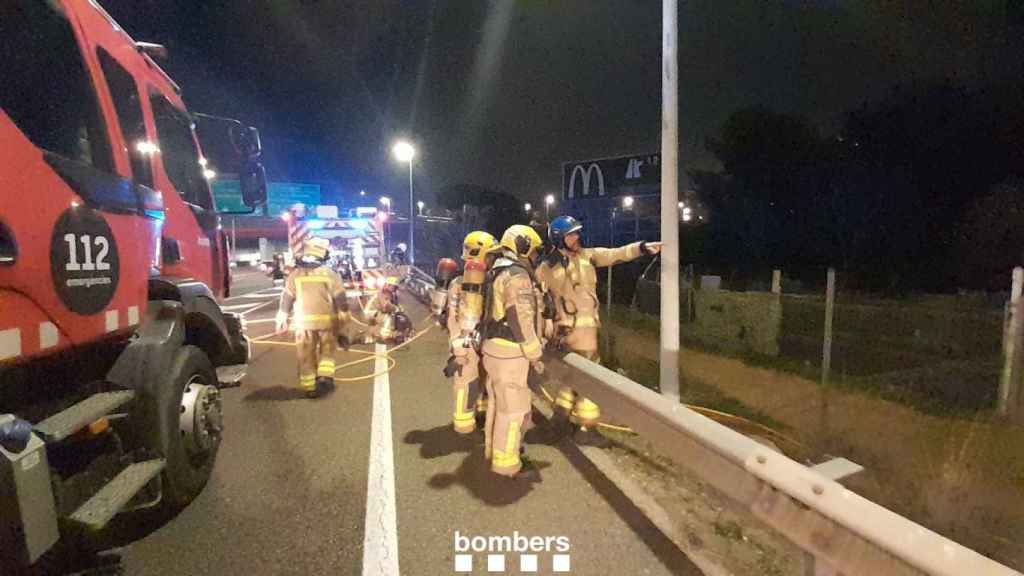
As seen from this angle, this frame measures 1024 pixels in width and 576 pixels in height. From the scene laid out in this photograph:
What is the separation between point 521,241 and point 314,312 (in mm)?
3372

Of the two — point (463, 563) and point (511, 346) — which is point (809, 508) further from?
point (511, 346)

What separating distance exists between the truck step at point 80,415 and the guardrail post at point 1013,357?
6.98m

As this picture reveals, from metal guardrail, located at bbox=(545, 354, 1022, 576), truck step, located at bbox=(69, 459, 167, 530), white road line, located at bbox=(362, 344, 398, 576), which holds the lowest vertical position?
white road line, located at bbox=(362, 344, 398, 576)

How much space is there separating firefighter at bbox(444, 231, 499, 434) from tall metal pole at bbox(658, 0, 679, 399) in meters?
1.68

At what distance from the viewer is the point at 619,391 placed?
4.09 meters

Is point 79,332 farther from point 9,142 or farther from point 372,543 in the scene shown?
point 372,543

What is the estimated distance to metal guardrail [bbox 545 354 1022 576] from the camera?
182 cm

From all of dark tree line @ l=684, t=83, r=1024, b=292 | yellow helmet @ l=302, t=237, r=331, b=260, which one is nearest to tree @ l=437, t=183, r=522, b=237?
dark tree line @ l=684, t=83, r=1024, b=292

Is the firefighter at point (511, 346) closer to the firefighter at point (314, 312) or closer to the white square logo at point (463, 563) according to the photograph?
the white square logo at point (463, 563)

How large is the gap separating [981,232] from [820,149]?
741 cm

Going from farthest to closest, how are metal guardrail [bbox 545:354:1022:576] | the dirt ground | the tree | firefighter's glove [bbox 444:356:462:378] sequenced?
the tree
firefighter's glove [bbox 444:356:462:378]
the dirt ground
metal guardrail [bbox 545:354:1022:576]

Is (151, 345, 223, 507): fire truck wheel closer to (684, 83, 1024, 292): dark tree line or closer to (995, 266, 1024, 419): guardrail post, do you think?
(995, 266, 1024, 419): guardrail post

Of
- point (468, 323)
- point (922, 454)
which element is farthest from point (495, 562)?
point (922, 454)

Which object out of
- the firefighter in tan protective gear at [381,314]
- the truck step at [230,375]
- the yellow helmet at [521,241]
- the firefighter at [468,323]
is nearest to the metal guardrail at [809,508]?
the yellow helmet at [521,241]
